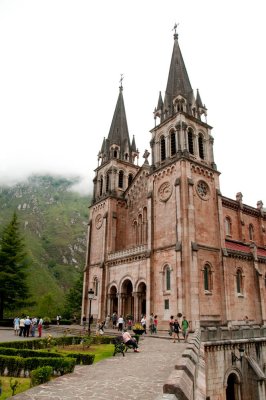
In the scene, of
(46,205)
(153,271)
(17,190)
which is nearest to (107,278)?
(153,271)

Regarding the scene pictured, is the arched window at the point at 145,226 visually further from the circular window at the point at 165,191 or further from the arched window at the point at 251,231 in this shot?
the arched window at the point at 251,231

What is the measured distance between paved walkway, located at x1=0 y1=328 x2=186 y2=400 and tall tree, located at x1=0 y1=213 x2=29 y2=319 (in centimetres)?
2912

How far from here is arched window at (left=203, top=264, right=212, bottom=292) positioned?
29.1m

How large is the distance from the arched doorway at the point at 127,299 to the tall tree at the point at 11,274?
14.1m

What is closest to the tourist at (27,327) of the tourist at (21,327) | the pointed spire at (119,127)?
the tourist at (21,327)

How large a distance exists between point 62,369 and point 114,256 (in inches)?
1034

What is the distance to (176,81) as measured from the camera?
37969 mm

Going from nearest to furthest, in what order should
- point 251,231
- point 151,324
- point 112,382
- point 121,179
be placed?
point 112,382 < point 151,324 < point 251,231 < point 121,179

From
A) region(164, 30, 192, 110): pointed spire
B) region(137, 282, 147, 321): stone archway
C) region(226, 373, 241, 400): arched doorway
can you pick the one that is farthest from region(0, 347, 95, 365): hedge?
region(164, 30, 192, 110): pointed spire

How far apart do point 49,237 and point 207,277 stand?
12273 centimetres

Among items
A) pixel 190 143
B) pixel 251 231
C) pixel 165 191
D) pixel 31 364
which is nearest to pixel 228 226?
pixel 251 231

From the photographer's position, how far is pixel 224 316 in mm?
28812

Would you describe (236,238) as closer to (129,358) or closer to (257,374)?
(257,374)

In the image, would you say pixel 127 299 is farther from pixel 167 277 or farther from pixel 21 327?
pixel 21 327
